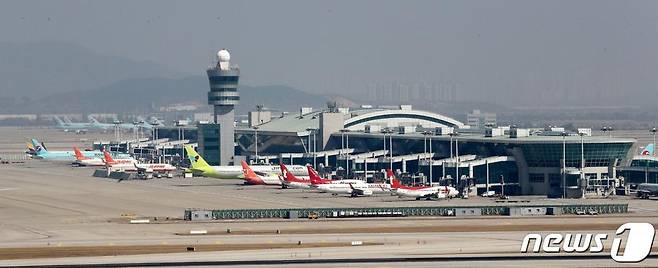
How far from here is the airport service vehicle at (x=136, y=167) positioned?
18338 centimetres

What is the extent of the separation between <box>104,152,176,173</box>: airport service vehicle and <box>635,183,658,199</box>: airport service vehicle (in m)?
72.2

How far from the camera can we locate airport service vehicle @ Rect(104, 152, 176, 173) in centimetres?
18338

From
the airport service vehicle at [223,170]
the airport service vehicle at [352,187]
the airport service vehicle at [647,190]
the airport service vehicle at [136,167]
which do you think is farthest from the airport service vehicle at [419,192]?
the airport service vehicle at [136,167]

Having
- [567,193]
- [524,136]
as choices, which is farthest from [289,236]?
[524,136]

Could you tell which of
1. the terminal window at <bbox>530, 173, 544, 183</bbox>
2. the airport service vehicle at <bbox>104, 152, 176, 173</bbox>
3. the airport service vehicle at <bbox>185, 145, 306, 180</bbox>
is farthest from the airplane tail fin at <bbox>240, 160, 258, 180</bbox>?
the terminal window at <bbox>530, 173, 544, 183</bbox>

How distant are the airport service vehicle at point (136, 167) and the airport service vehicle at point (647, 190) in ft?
237

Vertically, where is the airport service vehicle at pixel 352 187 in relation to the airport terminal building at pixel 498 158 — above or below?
below

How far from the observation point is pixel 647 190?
440 ft

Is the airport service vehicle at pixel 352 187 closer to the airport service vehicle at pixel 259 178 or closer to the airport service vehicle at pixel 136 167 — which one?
the airport service vehicle at pixel 259 178

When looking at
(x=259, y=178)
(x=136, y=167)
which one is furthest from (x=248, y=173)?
(x=136, y=167)

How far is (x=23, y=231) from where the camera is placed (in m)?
104

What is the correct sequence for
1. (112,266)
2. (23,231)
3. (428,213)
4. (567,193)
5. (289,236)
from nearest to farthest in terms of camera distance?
(112,266), (289,236), (23,231), (428,213), (567,193)

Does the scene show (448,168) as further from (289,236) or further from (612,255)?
(612,255)

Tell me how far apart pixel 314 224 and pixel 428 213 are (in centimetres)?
1269
